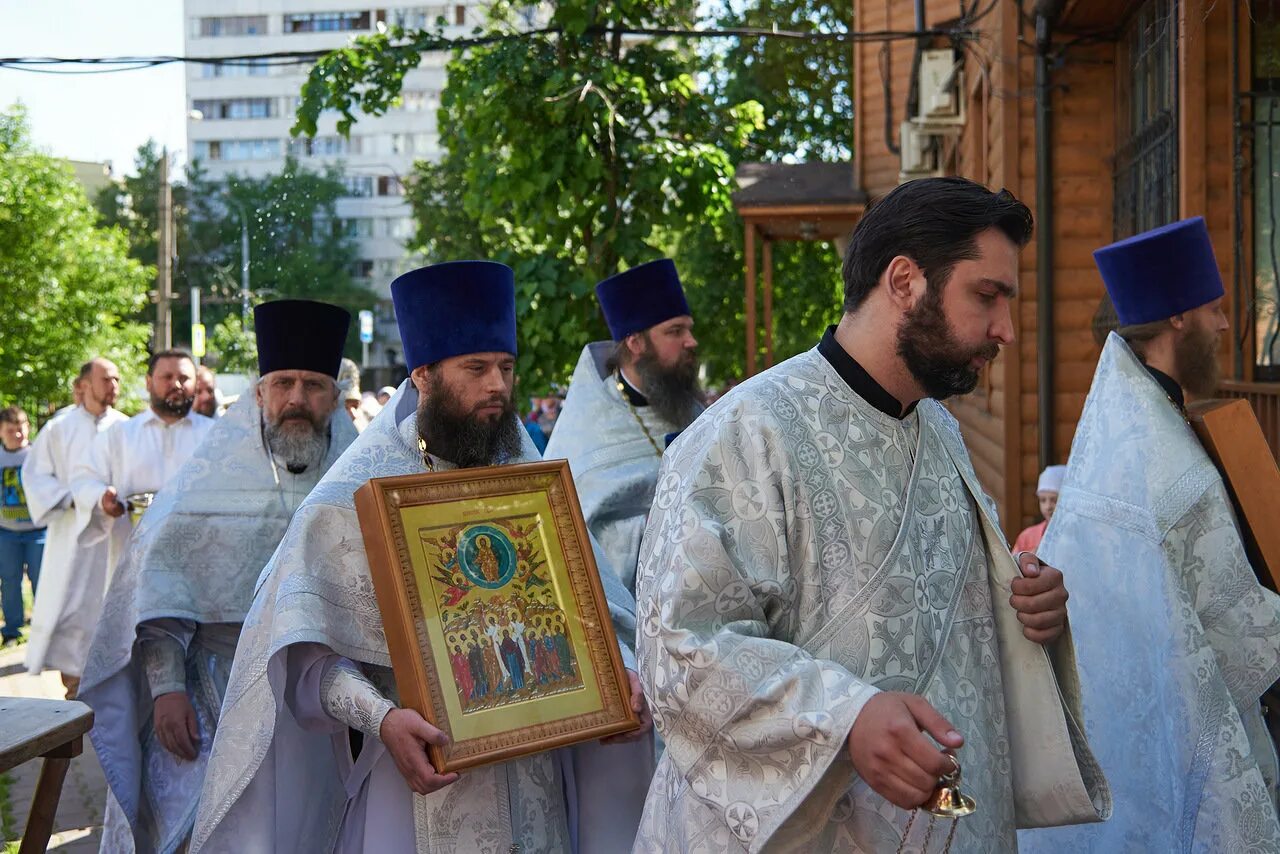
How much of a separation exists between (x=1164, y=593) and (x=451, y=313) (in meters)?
1.88

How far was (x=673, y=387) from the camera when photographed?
571cm

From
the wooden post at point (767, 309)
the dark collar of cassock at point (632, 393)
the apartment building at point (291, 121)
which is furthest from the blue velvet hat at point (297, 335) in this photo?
the apartment building at point (291, 121)

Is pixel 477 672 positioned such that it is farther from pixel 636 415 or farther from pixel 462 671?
pixel 636 415

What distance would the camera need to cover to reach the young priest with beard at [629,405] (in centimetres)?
545

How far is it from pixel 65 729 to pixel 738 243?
61.4 ft

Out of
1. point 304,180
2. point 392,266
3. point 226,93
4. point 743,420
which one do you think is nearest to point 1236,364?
point 743,420

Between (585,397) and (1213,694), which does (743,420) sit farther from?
(585,397)

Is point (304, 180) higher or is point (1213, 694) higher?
point (304, 180)

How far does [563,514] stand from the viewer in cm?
335

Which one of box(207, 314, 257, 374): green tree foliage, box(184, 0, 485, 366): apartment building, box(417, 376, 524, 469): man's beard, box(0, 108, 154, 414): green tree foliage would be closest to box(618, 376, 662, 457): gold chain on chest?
box(417, 376, 524, 469): man's beard

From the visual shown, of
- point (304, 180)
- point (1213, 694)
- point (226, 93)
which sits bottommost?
point (1213, 694)

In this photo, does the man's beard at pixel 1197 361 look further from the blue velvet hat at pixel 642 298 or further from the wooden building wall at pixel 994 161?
the wooden building wall at pixel 994 161

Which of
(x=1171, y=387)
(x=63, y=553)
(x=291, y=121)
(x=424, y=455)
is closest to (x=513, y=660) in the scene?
(x=424, y=455)

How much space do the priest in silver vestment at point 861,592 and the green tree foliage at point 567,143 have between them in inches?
308
